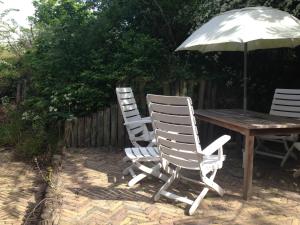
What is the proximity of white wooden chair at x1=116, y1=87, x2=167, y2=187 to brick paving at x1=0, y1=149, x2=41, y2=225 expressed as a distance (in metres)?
1.24

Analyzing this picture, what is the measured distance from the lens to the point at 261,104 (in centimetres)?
756

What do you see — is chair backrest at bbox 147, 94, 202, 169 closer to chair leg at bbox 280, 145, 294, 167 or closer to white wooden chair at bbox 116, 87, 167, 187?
white wooden chair at bbox 116, 87, 167, 187

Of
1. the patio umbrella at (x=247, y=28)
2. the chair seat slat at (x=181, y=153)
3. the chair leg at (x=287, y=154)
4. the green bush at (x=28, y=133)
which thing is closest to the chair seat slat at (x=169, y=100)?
the chair seat slat at (x=181, y=153)

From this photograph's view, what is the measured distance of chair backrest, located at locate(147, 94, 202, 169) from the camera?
3.96m

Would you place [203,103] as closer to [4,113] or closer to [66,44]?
[66,44]

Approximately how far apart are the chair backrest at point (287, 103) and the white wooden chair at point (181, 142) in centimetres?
238

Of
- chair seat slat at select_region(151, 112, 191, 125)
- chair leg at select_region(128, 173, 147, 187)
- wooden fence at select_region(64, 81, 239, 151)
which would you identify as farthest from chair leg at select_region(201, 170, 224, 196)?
wooden fence at select_region(64, 81, 239, 151)

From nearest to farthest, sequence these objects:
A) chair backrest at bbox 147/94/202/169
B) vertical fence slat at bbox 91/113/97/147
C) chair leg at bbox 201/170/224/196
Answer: chair backrest at bbox 147/94/202/169
chair leg at bbox 201/170/224/196
vertical fence slat at bbox 91/113/97/147

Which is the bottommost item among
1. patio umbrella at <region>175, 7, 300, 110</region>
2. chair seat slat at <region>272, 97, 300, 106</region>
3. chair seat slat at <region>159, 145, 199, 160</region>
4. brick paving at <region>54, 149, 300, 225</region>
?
brick paving at <region>54, 149, 300, 225</region>

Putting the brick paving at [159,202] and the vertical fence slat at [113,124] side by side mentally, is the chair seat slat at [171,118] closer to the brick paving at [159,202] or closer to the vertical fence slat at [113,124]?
the brick paving at [159,202]

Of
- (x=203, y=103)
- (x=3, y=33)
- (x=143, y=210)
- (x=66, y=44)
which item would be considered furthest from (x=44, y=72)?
(x=143, y=210)

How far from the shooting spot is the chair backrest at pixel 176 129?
396 centimetres

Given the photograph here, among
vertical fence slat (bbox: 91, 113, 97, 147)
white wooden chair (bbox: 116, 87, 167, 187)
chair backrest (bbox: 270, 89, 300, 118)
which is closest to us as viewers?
white wooden chair (bbox: 116, 87, 167, 187)

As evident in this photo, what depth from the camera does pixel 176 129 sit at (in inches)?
161
